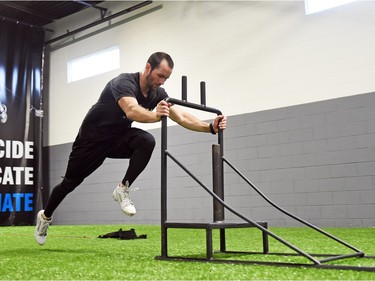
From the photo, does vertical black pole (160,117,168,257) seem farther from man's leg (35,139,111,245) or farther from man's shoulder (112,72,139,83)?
man's leg (35,139,111,245)

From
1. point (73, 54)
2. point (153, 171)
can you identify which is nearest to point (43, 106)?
point (73, 54)

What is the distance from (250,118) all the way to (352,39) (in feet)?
5.16

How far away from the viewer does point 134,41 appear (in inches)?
301

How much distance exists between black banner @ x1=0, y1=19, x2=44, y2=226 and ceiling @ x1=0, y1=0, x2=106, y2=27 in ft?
0.61

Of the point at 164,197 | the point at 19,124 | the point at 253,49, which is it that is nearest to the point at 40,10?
the point at 19,124

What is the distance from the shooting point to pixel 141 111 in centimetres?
246

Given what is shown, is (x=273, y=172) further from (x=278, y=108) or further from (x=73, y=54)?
(x=73, y=54)

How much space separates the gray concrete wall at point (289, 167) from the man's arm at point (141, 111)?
11.2ft

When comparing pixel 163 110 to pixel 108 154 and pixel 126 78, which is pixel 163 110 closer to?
pixel 126 78

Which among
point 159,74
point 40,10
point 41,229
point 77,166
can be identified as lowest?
point 41,229

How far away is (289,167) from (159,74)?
11.2 feet

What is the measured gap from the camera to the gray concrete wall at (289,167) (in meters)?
5.12

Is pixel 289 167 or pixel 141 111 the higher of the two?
pixel 141 111

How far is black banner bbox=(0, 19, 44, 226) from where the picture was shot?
7.96m
